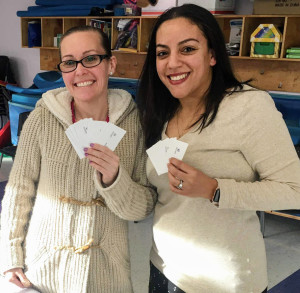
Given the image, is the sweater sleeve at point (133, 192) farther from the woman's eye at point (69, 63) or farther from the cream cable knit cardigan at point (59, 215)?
the woman's eye at point (69, 63)

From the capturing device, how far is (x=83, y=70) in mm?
1341

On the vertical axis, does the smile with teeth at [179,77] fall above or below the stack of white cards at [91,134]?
above

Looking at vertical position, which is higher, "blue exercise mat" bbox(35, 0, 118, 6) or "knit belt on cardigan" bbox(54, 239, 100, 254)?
"blue exercise mat" bbox(35, 0, 118, 6)

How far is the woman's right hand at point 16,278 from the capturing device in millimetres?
1377

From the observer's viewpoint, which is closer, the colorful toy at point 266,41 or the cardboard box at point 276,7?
the cardboard box at point 276,7

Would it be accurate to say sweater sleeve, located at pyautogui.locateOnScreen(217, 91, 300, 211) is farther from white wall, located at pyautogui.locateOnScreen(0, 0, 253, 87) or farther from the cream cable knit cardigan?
white wall, located at pyautogui.locateOnScreen(0, 0, 253, 87)

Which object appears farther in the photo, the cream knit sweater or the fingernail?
the fingernail

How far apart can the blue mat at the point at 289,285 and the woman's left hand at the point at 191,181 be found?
6.39 feet

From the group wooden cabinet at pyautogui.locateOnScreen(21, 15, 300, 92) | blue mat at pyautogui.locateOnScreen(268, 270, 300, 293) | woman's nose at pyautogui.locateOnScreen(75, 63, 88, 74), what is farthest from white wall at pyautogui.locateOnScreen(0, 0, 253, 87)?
woman's nose at pyautogui.locateOnScreen(75, 63, 88, 74)

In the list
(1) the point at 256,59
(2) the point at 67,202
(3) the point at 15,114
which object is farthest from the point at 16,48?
(2) the point at 67,202

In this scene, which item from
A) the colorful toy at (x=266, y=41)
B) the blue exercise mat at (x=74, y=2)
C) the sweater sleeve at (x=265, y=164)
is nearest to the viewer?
the sweater sleeve at (x=265, y=164)

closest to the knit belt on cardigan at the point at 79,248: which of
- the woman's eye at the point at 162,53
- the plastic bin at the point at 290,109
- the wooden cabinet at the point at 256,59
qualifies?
the woman's eye at the point at 162,53

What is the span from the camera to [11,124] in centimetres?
446

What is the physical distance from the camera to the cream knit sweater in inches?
47.1
